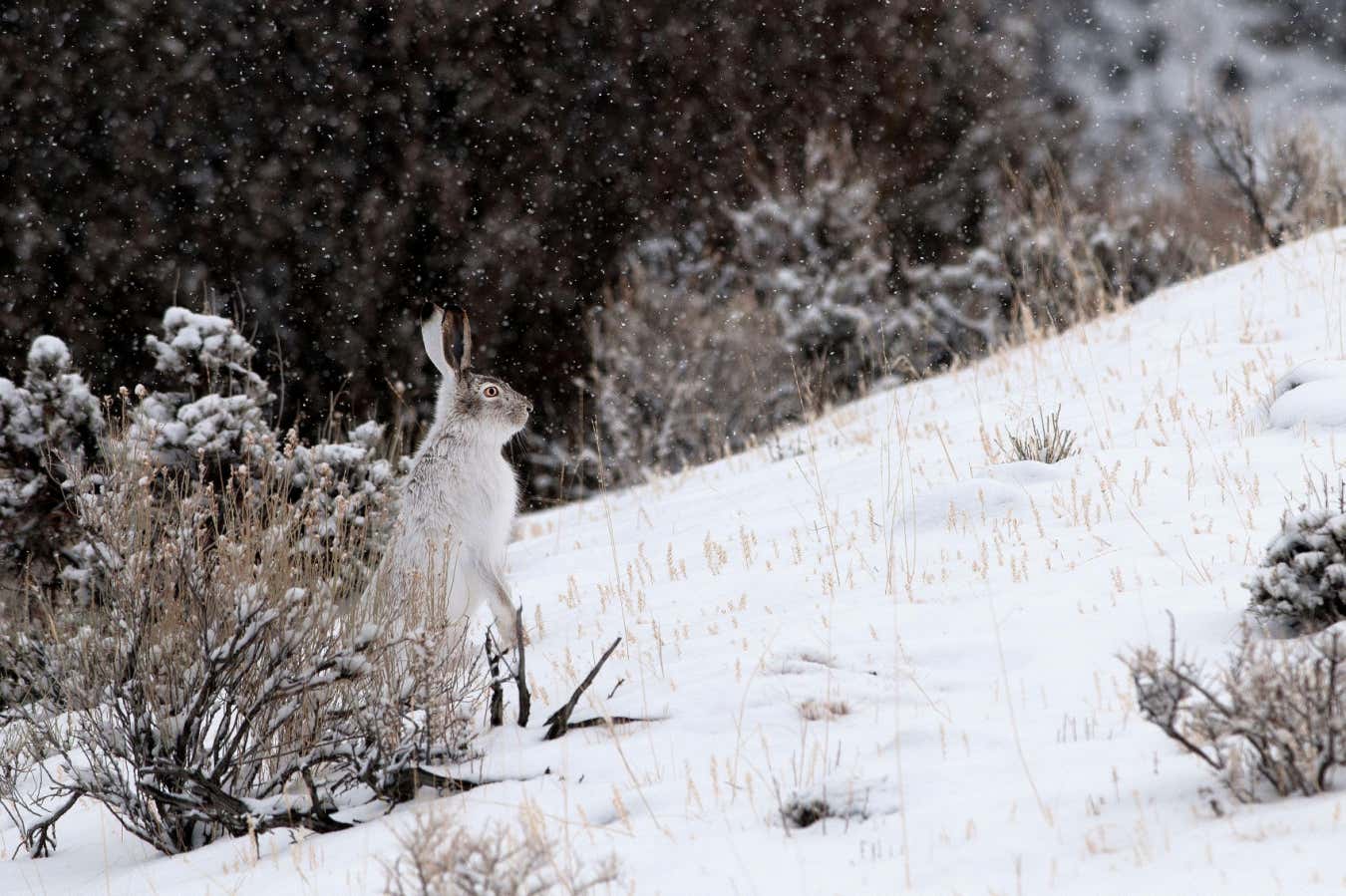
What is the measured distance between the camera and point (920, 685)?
432 centimetres

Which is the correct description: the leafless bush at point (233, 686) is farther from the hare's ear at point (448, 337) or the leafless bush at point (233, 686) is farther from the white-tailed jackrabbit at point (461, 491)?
the hare's ear at point (448, 337)

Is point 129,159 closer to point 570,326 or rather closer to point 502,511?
point 570,326

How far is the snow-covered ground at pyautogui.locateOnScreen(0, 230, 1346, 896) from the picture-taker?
3305 millimetres

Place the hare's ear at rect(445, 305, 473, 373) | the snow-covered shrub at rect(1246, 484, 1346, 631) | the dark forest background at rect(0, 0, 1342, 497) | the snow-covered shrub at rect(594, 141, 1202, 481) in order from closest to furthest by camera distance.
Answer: the snow-covered shrub at rect(1246, 484, 1346, 631) → the hare's ear at rect(445, 305, 473, 373) → the snow-covered shrub at rect(594, 141, 1202, 481) → the dark forest background at rect(0, 0, 1342, 497)

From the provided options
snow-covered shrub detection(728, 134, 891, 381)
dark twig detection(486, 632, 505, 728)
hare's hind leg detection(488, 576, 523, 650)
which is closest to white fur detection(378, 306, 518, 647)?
hare's hind leg detection(488, 576, 523, 650)

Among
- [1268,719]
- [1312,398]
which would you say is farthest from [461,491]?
[1312,398]

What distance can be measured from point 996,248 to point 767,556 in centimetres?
1364

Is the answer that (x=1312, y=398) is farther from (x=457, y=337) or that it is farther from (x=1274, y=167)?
(x=1274, y=167)

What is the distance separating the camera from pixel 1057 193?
2100 cm

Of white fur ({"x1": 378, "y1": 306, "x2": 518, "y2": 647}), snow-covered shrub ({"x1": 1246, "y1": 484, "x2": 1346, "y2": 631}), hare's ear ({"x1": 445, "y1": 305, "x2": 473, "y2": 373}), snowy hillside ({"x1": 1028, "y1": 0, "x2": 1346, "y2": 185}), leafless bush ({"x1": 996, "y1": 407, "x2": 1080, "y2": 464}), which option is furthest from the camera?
snowy hillside ({"x1": 1028, "y1": 0, "x2": 1346, "y2": 185})

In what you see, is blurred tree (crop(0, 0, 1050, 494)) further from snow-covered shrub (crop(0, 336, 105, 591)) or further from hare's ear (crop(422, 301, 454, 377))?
Result: hare's ear (crop(422, 301, 454, 377))

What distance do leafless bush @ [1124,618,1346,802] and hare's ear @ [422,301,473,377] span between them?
380cm

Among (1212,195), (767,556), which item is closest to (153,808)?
(767,556)

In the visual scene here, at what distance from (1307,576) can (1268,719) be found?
1.11 m
